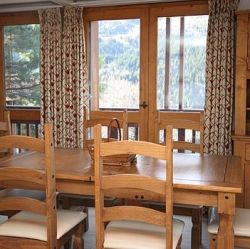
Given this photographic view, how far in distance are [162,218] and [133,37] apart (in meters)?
2.82

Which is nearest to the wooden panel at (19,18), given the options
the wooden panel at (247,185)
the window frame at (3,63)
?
the window frame at (3,63)

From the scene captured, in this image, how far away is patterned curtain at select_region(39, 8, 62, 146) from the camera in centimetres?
442

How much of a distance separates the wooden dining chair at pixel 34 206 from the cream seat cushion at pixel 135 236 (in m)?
0.32

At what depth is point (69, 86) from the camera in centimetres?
443

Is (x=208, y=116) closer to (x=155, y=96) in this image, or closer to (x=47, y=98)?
(x=155, y=96)

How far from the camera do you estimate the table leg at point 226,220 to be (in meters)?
2.04

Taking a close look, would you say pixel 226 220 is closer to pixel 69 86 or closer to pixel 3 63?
pixel 69 86

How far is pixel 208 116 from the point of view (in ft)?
13.0

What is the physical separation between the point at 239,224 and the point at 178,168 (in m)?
0.50

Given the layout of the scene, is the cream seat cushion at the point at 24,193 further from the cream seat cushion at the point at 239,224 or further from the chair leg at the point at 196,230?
the cream seat cushion at the point at 239,224

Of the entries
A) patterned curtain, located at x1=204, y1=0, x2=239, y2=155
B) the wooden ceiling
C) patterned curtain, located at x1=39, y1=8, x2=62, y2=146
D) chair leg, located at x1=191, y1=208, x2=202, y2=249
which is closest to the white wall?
patterned curtain, located at x1=204, y1=0, x2=239, y2=155

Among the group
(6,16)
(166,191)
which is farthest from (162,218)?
(6,16)

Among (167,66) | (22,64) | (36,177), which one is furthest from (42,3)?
(36,177)

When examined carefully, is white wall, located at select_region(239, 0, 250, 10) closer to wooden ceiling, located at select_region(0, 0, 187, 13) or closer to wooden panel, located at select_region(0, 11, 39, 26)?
wooden ceiling, located at select_region(0, 0, 187, 13)
